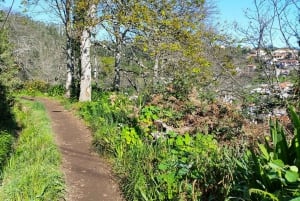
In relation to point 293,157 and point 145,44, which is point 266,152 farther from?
point 145,44

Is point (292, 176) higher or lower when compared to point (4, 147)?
higher

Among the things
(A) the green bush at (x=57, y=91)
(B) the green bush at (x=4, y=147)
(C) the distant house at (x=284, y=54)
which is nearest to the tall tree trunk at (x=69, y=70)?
(A) the green bush at (x=57, y=91)

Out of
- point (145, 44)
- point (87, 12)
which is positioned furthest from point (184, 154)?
point (87, 12)

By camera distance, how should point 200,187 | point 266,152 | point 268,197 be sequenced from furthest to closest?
point 200,187 < point 266,152 < point 268,197

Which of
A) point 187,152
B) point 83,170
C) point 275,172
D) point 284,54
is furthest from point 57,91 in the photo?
point 275,172

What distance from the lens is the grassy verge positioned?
5.53m

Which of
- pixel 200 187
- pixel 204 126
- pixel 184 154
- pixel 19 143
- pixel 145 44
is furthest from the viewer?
pixel 145 44

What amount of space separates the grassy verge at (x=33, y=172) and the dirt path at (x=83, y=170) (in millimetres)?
245

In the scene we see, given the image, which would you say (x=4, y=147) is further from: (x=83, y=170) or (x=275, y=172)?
(x=275, y=172)

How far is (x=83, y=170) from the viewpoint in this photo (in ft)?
23.9

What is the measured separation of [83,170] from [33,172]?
1339 mm

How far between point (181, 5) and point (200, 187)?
16035 mm

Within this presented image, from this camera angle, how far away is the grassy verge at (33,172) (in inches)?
218

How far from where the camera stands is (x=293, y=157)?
3.37 metres
